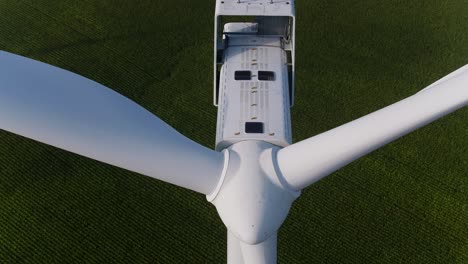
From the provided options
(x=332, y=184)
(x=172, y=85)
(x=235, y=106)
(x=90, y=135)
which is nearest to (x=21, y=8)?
(x=172, y=85)

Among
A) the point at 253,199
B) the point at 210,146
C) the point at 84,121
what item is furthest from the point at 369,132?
the point at 210,146

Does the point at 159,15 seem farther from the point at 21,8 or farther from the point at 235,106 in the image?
the point at 235,106

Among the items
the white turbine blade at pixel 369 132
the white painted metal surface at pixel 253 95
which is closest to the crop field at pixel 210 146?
the white painted metal surface at pixel 253 95

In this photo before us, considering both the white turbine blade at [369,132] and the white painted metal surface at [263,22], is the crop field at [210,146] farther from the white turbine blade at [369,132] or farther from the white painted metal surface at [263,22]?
the white turbine blade at [369,132]

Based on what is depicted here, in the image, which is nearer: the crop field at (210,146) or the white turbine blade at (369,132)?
the white turbine blade at (369,132)

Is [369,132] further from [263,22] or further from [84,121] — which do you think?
[263,22]

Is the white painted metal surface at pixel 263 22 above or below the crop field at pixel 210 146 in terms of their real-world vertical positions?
above
